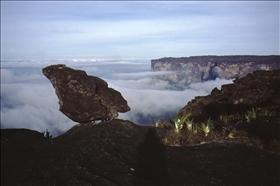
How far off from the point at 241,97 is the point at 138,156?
11.8 meters

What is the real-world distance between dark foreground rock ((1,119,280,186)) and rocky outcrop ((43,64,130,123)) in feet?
4.57

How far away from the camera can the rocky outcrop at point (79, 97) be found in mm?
12750

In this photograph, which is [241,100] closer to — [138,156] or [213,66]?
[138,156]

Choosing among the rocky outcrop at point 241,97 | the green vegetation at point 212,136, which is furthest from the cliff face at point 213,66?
the green vegetation at point 212,136

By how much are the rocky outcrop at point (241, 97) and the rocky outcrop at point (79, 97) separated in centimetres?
748

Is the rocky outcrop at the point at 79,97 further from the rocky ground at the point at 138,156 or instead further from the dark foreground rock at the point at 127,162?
the dark foreground rock at the point at 127,162

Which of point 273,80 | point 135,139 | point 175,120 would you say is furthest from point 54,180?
point 273,80

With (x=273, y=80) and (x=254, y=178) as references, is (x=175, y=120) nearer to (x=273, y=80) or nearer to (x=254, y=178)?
(x=254, y=178)

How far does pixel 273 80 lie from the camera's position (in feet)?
63.2

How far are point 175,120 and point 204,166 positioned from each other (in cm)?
441

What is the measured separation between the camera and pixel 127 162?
8.51 meters

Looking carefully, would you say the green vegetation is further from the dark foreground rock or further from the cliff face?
the cliff face

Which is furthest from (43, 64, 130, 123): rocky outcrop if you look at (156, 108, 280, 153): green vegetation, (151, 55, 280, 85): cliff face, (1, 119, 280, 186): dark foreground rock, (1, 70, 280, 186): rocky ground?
(151, 55, 280, 85): cliff face

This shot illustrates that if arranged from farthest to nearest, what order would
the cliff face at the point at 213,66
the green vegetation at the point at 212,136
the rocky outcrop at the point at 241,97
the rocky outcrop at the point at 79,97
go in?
1. the cliff face at the point at 213,66
2. the rocky outcrop at the point at 241,97
3. the rocky outcrop at the point at 79,97
4. the green vegetation at the point at 212,136
